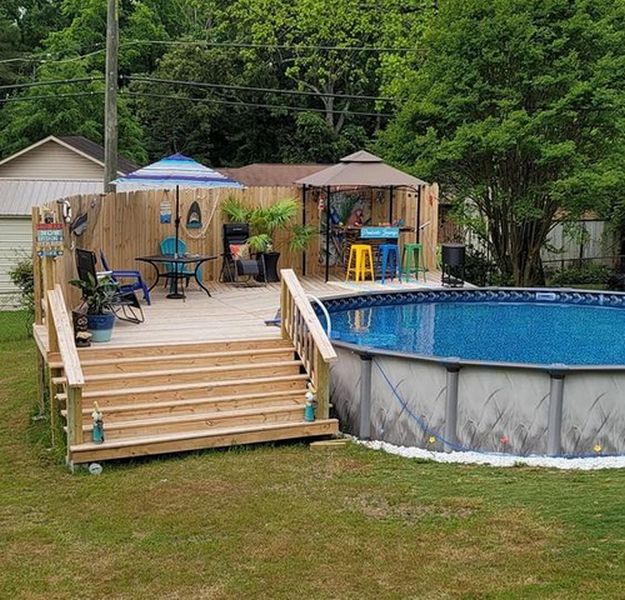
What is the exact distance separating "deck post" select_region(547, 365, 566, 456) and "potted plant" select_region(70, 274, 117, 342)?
399 cm

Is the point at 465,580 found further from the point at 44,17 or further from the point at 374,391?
the point at 44,17

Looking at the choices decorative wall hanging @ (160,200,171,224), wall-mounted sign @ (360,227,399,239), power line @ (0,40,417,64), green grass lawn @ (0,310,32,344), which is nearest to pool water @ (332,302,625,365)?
wall-mounted sign @ (360,227,399,239)

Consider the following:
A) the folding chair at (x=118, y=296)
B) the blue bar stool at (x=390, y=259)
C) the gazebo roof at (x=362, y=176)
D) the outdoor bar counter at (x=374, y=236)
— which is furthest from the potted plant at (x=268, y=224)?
the folding chair at (x=118, y=296)

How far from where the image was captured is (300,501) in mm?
5555

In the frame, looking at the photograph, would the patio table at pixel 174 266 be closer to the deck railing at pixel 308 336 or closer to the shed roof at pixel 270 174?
the deck railing at pixel 308 336

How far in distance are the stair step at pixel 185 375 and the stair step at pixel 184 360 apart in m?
0.09

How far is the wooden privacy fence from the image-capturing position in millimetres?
10283

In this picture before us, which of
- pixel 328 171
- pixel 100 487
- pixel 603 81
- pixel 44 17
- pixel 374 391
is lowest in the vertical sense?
pixel 100 487

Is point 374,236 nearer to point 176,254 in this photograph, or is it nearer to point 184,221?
point 184,221

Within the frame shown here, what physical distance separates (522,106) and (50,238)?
36.9 feet

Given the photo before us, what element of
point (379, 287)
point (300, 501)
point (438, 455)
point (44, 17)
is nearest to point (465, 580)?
point (300, 501)

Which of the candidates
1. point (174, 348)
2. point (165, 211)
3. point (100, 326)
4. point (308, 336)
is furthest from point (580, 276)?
point (100, 326)

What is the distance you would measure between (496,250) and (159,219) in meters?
7.81

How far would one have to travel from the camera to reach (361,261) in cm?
1388
